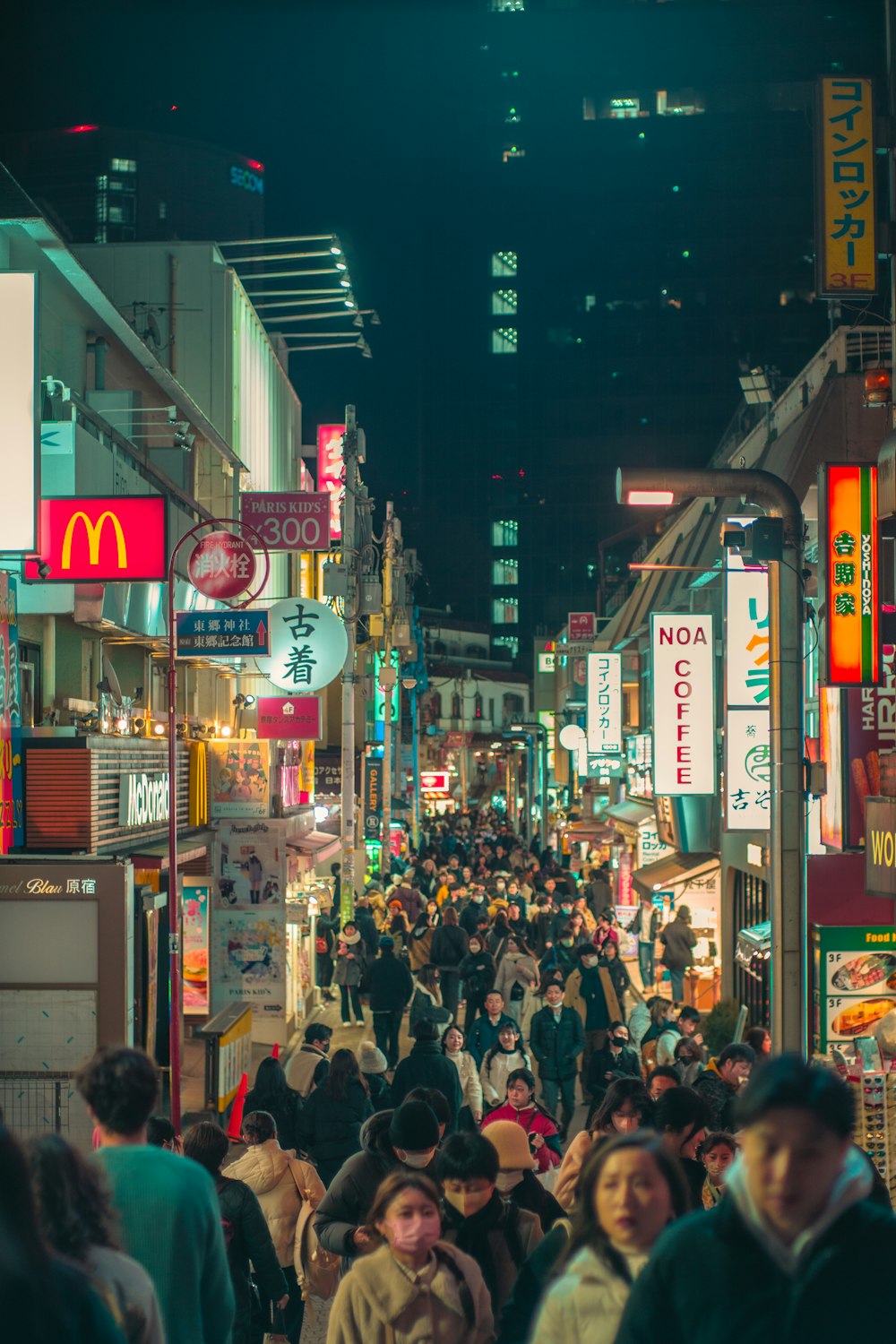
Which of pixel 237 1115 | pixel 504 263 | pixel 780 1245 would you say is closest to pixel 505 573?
pixel 504 263

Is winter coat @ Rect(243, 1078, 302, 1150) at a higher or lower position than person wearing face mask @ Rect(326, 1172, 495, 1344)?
lower

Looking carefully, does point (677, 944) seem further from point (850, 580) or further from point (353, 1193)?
point (353, 1193)

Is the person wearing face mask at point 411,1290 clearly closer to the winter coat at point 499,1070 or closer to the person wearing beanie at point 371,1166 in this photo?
the person wearing beanie at point 371,1166

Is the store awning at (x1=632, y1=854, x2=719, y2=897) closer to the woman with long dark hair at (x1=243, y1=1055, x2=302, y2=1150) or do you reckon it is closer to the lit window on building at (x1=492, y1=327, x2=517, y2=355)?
the woman with long dark hair at (x1=243, y1=1055, x2=302, y2=1150)

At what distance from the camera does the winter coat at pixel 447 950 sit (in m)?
18.6

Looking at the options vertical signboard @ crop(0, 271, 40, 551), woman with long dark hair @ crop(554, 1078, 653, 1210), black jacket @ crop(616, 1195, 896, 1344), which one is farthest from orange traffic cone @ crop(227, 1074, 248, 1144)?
black jacket @ crop(616, 1195, 896, 1344)

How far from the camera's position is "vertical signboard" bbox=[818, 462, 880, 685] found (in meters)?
12.0

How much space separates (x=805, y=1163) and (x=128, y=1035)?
9.94m

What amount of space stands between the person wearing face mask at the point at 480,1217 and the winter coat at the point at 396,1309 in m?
0.85

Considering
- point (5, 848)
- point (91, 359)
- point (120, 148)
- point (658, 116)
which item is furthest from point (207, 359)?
point (658, 116)

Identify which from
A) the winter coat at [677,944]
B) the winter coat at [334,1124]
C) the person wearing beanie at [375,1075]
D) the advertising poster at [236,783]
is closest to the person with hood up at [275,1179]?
the winter coat at [334,1124]

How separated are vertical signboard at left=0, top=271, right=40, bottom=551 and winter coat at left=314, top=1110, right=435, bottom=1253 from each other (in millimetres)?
6952

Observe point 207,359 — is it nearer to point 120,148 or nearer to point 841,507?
point 841,507

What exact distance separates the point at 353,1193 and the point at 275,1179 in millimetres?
1417
